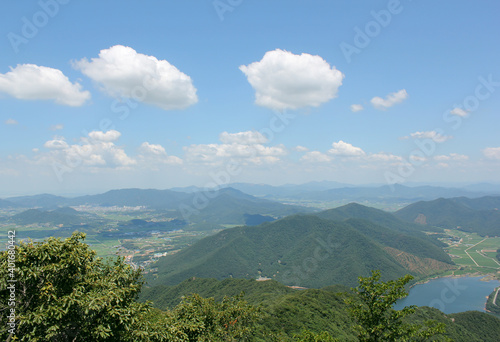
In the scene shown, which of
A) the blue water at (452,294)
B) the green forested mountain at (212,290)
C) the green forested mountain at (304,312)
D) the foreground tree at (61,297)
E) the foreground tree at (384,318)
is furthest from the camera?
the blue water at (452,294)

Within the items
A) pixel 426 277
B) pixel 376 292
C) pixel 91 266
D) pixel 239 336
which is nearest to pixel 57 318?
pixel 91 266

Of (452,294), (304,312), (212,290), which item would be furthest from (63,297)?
(452,294)

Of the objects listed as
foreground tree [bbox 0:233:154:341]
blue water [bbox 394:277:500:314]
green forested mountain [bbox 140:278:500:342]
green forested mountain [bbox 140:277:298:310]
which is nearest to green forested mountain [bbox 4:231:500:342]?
foreground tree [bbox 0:233:154:341]

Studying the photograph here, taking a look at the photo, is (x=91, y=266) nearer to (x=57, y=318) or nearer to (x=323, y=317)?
(x=57, y=318)

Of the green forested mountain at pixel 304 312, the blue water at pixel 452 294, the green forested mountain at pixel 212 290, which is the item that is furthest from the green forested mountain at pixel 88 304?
the blue water at pixel 452 294

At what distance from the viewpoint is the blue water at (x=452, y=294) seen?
138m

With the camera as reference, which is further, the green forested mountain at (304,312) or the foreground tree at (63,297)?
the green forested mountain at (304,312)

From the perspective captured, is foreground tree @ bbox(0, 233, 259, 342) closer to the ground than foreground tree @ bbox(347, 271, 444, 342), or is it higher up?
higher up

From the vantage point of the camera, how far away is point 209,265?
189375 millimetres

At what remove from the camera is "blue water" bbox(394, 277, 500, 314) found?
138m

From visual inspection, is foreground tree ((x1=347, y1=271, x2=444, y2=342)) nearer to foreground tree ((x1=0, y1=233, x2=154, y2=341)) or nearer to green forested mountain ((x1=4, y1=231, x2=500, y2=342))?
green forested mountain ((x1=4, y1=231, x2=500, y2=342))

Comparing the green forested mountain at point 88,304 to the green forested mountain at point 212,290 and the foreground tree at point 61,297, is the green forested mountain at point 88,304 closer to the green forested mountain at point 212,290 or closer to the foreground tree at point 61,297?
the foreground tree at point 61,297

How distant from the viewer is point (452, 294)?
154875 mm

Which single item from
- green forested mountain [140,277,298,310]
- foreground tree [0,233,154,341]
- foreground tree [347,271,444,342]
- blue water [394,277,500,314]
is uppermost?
foreground tree [0,233,154,341]
